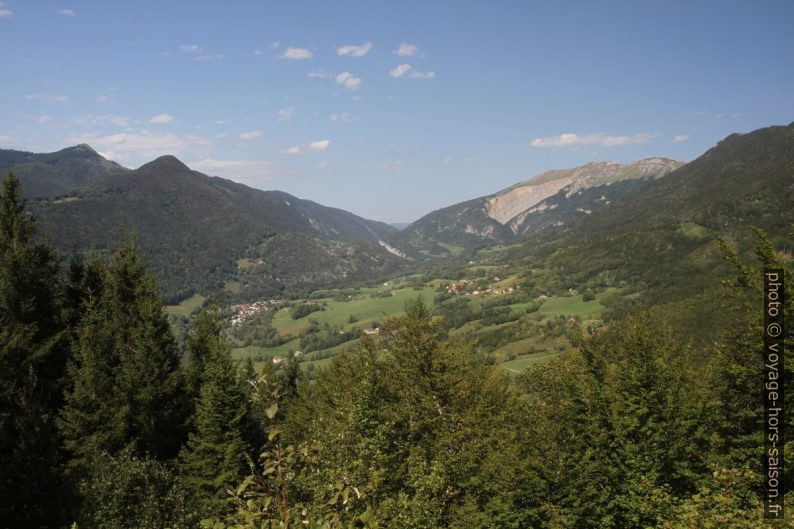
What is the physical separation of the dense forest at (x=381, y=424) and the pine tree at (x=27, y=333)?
0.11 metres

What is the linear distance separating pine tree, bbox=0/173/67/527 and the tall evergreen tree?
5.42 ft

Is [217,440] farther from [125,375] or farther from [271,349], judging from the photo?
[271,349]

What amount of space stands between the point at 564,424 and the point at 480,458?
4.88m

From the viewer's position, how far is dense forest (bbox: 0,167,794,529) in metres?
15.2

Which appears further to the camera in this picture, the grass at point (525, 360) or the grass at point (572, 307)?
the grass at point (572, 307)

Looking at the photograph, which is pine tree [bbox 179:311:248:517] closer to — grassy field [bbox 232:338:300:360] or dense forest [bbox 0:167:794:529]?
dense forest [bbox 0:167:794:529]

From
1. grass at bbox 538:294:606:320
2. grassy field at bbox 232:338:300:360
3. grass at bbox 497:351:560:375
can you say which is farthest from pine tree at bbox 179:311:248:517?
grass at bbox 538:294:606:320

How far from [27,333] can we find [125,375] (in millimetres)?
5893

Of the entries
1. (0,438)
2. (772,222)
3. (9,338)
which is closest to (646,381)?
(0,438)

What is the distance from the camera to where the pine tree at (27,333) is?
16.1 metres

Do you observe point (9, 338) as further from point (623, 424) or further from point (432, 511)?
point (623, 424)

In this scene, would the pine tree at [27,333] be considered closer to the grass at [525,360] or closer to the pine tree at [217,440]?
the pine tree at [217,440]

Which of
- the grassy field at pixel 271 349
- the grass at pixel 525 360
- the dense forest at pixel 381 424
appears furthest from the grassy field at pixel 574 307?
the dense forest at pixel 381 424

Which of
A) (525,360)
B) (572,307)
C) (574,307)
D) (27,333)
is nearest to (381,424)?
(27,333)
